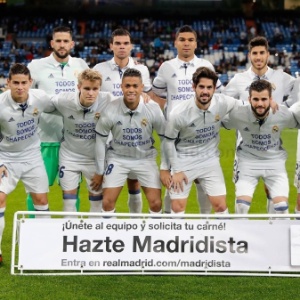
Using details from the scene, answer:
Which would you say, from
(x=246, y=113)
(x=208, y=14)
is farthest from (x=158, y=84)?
(x=208, y=14)

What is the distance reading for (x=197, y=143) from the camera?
6883 millimetres

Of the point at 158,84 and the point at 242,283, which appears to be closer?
the point at 242,283

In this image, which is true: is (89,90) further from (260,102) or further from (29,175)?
(260,102)

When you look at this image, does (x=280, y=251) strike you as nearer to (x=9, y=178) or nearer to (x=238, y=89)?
(x=238, y=89)

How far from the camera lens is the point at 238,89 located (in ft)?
24.5

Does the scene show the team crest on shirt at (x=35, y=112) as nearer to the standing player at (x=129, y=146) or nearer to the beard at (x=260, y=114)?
the standing player at (x=129, y=146)

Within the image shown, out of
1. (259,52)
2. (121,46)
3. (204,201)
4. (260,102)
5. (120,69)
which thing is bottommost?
(204,201)

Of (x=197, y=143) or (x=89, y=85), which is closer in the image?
(x=89, y=85)

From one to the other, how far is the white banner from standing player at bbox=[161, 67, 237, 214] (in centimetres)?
67

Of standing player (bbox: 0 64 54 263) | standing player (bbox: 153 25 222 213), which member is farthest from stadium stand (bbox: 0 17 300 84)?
standing player (bbox: 0 64 54 263)

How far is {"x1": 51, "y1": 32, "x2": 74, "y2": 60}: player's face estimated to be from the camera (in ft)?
24.6

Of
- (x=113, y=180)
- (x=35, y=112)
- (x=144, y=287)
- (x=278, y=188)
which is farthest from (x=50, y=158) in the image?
(x=278, y=188)

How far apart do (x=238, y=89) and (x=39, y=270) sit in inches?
115

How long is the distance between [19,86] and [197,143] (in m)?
1.87
